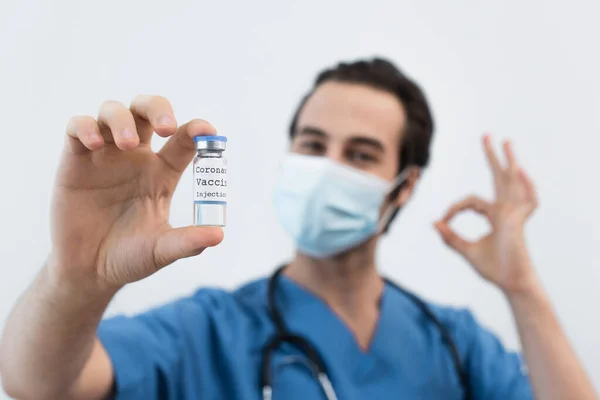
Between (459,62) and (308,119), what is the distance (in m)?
0.66

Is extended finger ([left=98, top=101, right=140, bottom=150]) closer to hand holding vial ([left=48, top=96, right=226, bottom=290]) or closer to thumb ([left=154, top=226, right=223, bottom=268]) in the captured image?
hand holding vial ([left=48, top=96, right=226, bottom=290])

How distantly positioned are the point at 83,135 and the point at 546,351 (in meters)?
0.94

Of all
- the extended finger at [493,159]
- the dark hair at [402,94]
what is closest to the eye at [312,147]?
the dark hair at [402,94]

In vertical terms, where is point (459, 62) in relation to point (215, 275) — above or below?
above

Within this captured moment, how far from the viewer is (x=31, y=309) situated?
71 centimetres

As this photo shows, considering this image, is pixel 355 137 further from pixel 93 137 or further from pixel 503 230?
pixel 93 137

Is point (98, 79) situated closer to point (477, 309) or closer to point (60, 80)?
point (60, 80)

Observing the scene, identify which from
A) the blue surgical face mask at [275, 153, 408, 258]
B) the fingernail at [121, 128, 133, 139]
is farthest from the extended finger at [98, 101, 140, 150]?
the blue surgical face mask at [275, 153, 408, 258]

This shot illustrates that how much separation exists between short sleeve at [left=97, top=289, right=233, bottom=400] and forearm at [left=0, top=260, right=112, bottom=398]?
153mm

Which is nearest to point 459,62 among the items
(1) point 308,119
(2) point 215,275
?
(1) point 308,119

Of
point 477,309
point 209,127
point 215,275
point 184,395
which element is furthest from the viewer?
point 477,309

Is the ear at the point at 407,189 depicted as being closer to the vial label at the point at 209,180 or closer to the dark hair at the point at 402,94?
the dark hair at the point at 402,94

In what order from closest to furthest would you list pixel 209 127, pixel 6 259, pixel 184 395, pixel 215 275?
pixel 209 127
pixel 184 395
pixel 6 259
pixel 215 275

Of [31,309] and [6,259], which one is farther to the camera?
[6,259]
